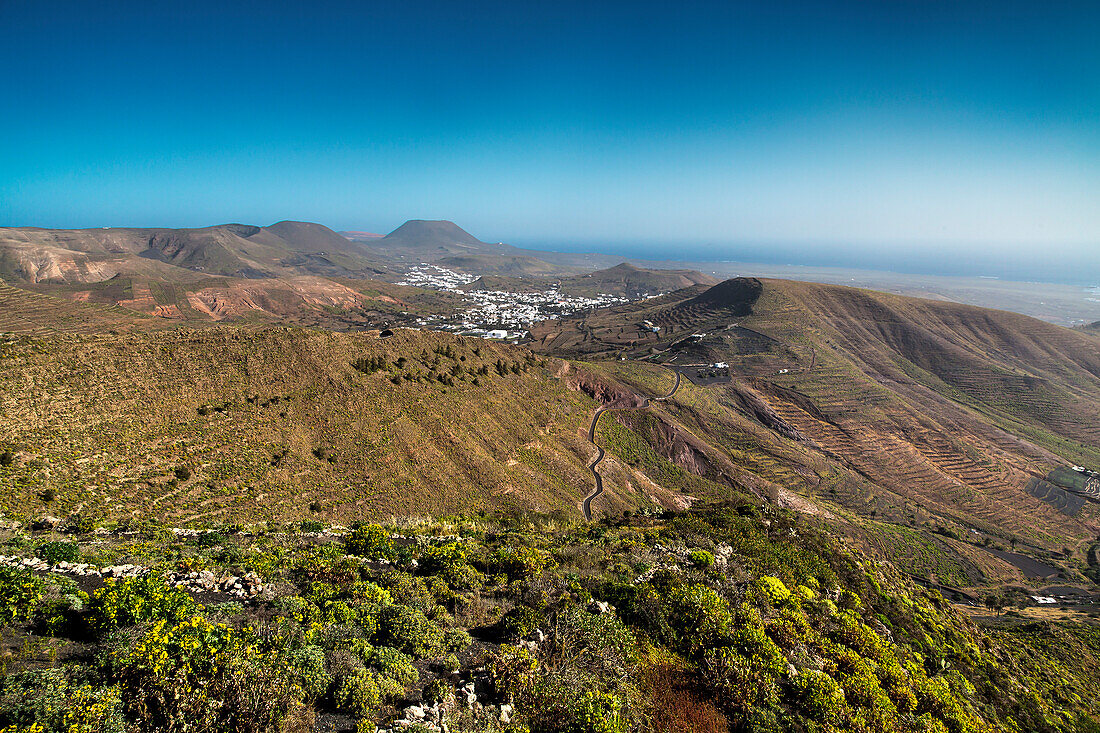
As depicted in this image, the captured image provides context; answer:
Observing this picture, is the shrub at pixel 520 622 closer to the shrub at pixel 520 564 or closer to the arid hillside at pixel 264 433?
the shrub at pixel 520 564

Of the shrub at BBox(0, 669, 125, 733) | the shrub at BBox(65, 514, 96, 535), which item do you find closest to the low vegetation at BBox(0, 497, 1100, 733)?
the shrub at BBox(0, 669, 125, 733)

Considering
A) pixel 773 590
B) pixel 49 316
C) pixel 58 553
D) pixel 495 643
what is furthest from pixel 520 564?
pixel 49 316

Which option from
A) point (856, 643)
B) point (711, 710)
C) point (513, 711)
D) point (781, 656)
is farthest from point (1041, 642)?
point (513, 711)

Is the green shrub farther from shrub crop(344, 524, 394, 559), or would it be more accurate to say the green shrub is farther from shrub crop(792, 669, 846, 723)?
shrub crop(792, 669, 846, 723)

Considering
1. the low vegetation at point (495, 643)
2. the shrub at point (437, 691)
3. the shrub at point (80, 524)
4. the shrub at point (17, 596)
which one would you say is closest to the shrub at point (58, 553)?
the low vegetation at point (495, 643)

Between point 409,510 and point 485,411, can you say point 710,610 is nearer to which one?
point 409,510
